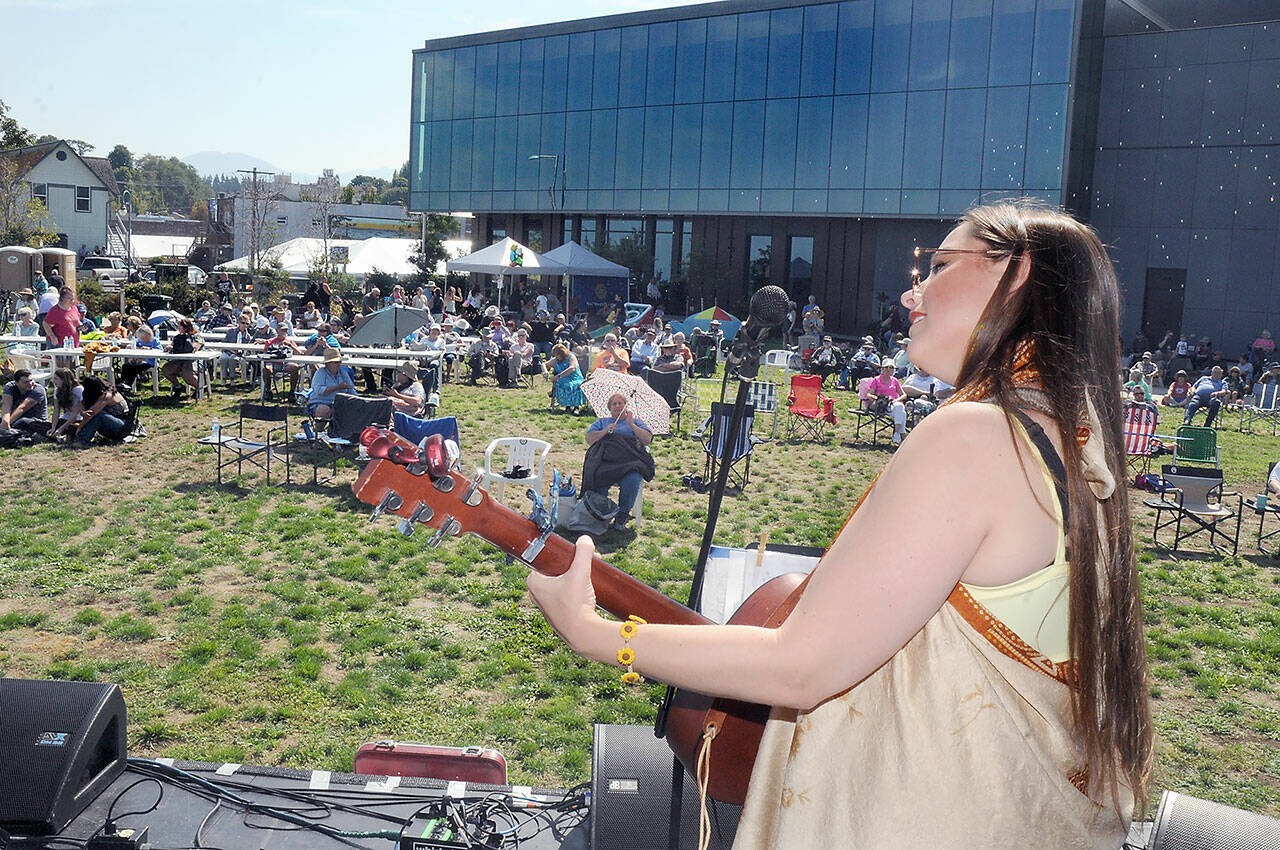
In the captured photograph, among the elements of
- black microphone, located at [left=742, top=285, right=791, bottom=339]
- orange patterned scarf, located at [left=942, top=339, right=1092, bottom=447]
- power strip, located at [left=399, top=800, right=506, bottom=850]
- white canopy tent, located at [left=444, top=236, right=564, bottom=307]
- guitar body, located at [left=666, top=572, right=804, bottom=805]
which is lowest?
power strip, located at [left=399, top=800, right=506, bottom=850]

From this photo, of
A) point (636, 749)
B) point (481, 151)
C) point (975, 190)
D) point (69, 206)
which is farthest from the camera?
point (69, 206)

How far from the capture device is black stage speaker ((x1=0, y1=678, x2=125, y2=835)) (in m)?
3.12

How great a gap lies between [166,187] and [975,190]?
6211 inches

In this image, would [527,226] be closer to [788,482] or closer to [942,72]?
[942,72]

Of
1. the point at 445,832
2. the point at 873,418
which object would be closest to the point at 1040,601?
the point at 445,832

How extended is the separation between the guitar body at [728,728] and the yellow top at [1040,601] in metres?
0.44

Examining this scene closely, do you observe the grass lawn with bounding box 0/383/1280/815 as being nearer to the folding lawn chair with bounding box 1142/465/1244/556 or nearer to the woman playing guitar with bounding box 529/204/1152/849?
the folding lawn chair with bounding box 1142/465/1244/556

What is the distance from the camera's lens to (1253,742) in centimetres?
566

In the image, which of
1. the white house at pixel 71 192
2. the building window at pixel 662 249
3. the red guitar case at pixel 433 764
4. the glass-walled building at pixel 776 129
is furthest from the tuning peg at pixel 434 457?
the white house at pixel 71 192

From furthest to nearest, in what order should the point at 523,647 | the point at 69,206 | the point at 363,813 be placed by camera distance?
the point at 69,206 → the point at 523,647 → the point at 363,813

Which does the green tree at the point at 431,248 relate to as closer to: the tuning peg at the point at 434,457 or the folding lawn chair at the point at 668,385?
the folding lawn chair at the point at 668,385

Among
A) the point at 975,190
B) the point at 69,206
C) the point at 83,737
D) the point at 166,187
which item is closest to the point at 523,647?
the point at 83,737

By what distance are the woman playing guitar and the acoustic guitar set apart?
0.49 m

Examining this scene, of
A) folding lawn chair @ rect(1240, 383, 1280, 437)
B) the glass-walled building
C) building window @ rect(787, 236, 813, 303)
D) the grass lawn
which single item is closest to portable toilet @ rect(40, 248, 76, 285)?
the glass-walled building
